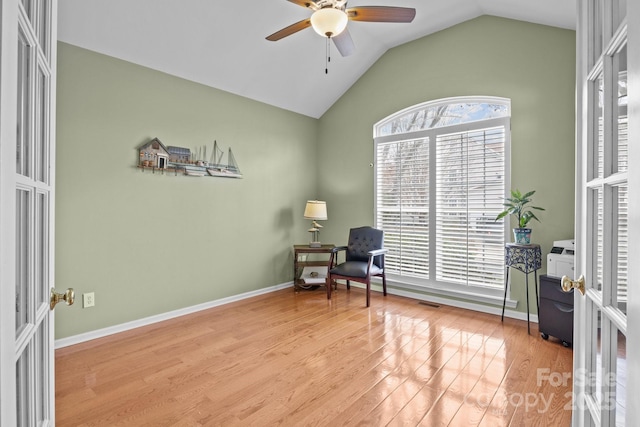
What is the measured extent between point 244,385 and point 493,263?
9.50 feet

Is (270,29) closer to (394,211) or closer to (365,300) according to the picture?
(394,211)

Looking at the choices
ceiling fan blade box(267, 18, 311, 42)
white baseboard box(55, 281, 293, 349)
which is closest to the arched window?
white baseboard box(55, 281, 293, 349)

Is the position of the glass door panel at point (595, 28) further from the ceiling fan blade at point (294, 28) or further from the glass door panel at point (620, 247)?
the ceiling fan blade at point (294, 28)

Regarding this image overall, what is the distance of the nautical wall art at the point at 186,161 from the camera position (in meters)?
3.29

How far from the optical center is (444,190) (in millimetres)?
3977

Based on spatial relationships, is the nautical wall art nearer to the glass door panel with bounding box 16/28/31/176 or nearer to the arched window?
the arched window

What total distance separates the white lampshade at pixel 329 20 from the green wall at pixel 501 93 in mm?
2134

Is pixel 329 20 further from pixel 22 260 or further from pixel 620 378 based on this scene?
pixel 620 378

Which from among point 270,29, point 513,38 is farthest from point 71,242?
Result: point 513,38

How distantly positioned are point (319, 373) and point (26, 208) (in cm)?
208

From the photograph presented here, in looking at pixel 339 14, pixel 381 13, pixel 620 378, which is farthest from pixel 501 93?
pixel 620 378

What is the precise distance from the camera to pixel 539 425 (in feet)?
5.93

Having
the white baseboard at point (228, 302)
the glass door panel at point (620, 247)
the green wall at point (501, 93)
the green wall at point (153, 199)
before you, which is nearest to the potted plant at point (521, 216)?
the green wall at point (501, 93)

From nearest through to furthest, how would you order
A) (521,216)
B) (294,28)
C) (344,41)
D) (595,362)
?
(595,362)
(294,28)
(344,41)
(521,216)
